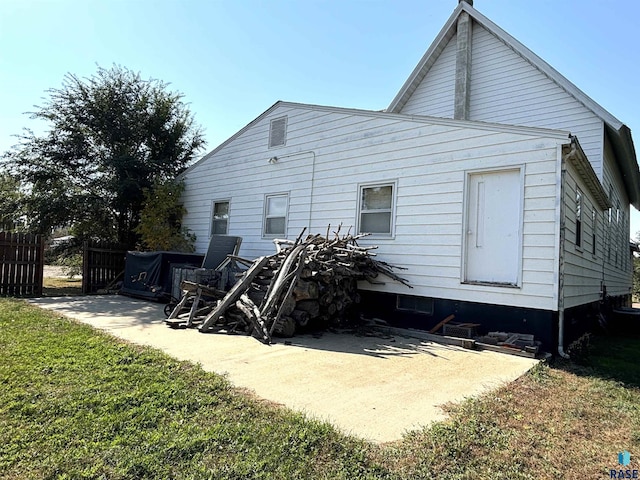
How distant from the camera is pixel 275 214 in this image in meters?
9.89

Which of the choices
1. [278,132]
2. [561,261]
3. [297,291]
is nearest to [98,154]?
[278,132]

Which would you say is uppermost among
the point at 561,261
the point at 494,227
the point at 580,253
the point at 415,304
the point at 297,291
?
the point at 494,227

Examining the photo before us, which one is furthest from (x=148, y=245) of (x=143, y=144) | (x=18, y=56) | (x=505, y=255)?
(x=505, y=255)

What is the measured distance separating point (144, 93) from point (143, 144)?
1.95 meters

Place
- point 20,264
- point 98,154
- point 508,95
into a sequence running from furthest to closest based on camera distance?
point 98,154 → point 20,264 → point 508,95

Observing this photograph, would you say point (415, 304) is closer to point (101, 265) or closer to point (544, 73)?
point (544, 73)

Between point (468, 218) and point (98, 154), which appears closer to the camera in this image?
point (468, 218)

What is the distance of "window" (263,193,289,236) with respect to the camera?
9680 millimetres

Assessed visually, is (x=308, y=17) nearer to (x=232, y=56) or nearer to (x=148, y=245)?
(x=232, y=56)

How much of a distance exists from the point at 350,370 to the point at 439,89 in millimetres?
10051

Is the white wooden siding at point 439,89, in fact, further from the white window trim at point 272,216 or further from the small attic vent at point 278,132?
the white window trim at point 272,216

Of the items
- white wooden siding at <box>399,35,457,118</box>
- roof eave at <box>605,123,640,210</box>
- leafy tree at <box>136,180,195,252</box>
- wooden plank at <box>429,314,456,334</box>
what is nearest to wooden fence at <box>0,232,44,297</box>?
leafy tree at <box>136,180,195,252</box>

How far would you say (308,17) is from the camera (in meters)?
9.41

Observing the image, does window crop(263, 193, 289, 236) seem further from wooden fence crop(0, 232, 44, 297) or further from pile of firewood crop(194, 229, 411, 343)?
wooden fence crop(0, 232, 44, 297)
